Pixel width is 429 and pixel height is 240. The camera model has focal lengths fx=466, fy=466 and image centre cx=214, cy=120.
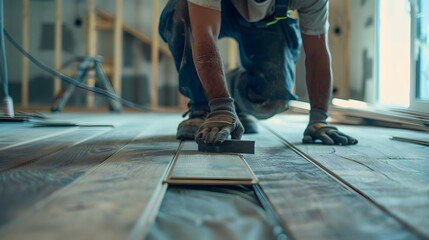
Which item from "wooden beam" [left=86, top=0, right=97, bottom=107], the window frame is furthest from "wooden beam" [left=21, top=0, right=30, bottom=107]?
the window frame

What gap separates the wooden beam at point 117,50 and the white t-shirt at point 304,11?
415 cm

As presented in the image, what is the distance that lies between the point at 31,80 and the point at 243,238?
6.02 m

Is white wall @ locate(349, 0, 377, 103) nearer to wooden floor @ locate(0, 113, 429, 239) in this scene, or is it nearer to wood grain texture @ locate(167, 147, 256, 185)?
wooden floor @ locate(0, 113, 429, 239)

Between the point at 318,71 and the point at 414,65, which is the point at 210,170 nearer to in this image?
the point at 318,71

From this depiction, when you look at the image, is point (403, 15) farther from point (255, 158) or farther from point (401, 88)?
point (255, 158)

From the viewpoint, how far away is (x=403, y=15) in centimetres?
393

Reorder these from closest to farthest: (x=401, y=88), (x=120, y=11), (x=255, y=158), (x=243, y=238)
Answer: (x=243, y=238) < (x=255, y=158) < (x=401, y=88) < (x=120, y=11)

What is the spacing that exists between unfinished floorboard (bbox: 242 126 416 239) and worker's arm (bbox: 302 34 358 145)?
0.70 meters

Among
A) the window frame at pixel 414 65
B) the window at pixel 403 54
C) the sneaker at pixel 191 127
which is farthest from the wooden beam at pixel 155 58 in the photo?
the sneaker at pixel 191 127

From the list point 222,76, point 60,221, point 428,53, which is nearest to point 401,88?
point 428,53

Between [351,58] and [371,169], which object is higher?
[351,58]

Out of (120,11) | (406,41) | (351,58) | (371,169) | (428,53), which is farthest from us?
(120,11)

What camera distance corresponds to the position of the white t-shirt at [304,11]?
1.91 meters

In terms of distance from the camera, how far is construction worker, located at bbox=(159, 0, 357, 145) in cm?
167
